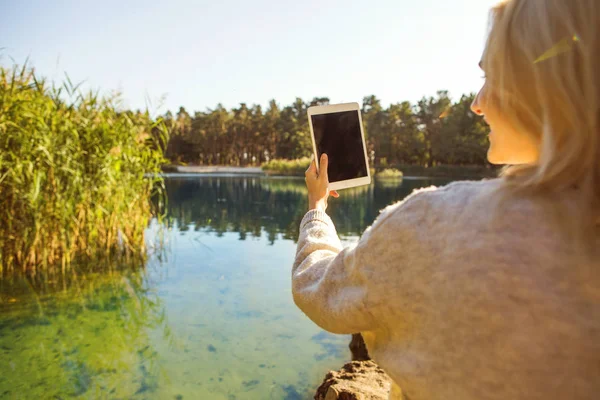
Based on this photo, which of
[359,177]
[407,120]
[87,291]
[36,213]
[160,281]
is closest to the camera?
[359,177]

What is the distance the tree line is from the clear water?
20.5 metres

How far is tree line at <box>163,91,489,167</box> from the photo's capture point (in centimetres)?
2823

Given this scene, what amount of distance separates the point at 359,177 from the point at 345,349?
2.08 metres

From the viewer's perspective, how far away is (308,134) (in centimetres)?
2622

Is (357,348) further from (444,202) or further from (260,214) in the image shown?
(260,214)

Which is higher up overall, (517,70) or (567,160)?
(517,70)

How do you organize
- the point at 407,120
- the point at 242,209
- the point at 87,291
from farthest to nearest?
1. the point at 407,120
2. the point at 242,209
3. the point at 87,291

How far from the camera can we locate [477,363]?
0.54 m

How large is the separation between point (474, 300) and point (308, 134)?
26.0 meters

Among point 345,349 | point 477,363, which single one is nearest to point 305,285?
point 477,363

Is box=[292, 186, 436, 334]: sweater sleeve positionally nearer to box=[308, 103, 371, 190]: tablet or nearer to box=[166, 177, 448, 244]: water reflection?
box=[308, 103, 371, 190]: tablet

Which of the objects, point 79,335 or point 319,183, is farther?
point 79,335

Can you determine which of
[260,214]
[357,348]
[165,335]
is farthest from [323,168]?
[260,214]

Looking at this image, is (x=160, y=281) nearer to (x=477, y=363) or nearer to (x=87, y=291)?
(x=87, y=291)
